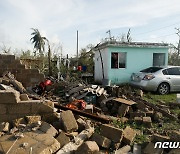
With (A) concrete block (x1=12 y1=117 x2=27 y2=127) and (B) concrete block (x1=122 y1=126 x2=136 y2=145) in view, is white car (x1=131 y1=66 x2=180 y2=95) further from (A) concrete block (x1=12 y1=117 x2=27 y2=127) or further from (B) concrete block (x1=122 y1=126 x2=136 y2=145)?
(A) concrete block (x1=12 y1=117 x2=27 y2=127)

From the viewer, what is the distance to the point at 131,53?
544 inches

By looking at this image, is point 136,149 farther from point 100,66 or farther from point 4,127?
point 100,66

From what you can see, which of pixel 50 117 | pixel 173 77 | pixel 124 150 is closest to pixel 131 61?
pixel 173 77

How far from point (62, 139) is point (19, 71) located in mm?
6093

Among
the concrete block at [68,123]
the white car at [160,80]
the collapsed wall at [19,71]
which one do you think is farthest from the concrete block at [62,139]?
the white car at [160,80]

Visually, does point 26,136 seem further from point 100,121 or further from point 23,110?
point 100,121

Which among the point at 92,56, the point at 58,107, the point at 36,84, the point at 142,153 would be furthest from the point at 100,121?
the point at 92,56

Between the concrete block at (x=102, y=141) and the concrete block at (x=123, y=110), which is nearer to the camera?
the concrete block at (x=102, y=141)

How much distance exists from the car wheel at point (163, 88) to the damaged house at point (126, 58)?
3128 mm

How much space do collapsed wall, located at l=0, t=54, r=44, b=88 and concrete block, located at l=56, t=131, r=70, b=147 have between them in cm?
593

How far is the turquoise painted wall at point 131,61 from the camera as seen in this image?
1350cm

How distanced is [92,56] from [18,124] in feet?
48.4

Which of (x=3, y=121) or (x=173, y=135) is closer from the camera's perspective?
(x=173, y=135)

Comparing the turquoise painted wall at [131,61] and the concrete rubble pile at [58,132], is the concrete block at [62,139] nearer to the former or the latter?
the concrete rubble pile at [58,132]
